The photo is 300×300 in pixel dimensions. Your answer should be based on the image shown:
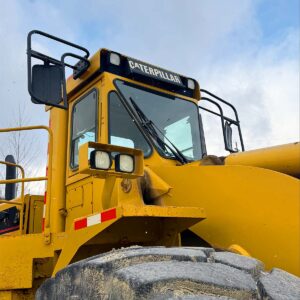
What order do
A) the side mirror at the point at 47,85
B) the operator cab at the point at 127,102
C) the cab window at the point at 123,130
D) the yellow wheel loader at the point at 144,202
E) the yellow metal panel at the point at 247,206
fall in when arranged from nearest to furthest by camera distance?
the yellow wheel loader at the point at 144,202, the yellow metal panel at the point at 247,206, the side mirror at the point at 47,85, the operator cab at the point at 127,102, the cab window at the point at 123,130

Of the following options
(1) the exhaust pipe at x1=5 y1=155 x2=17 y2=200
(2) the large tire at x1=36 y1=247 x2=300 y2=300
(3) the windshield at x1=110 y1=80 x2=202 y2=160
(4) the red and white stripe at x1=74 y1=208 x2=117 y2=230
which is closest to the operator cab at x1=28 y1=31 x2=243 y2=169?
(3) the windshield at x1=110 y1=80 x2=202 y2=160

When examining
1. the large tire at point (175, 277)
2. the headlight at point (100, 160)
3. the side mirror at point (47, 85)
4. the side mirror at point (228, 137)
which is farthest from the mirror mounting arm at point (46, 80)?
the side mirror at point (228, 137)

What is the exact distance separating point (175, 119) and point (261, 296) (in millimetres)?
2366

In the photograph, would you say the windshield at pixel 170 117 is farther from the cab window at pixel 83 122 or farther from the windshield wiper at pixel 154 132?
the cab window at pixel 83 122

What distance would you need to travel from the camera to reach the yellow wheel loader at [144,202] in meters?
2.13

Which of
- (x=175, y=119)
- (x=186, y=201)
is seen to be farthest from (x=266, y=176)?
(x=175, y=119)

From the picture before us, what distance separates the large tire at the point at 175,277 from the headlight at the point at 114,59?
1.91 m

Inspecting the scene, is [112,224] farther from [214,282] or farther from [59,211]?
[59,211]

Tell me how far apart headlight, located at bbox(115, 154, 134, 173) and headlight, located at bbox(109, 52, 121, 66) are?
1.28 metres

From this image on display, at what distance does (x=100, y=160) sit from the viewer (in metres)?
2.71

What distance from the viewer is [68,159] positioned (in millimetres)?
3943

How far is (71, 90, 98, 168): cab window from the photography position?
12.2 feet

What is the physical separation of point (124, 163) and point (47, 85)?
902mm

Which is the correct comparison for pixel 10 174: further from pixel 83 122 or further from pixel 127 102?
pixel 127 102
